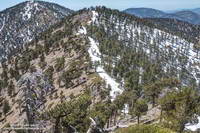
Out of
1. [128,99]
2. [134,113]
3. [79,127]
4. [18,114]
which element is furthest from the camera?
[18,114]

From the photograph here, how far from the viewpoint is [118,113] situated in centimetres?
Result: 13650

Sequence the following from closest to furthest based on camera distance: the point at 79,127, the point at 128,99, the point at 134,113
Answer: the point at 79,127
the point at 134,113
the point at 128,99

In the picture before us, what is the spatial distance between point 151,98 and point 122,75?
50.7 m

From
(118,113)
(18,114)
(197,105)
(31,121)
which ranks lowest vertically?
(18,114)

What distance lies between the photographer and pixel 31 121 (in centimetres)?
3519

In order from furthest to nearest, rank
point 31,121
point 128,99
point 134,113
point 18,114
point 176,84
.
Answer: point 18,114
point 176,84
point 128,99
point 134,113
point 31,121

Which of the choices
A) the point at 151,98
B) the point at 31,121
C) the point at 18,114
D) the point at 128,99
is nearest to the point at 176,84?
the point at 151,98

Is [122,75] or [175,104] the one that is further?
[122,75]

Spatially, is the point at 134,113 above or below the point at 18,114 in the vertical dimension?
above

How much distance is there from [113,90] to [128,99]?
25.9 m

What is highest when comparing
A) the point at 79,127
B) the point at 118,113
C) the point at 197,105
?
the point at 197,105

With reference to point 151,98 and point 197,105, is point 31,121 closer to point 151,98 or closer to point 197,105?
point 197,105

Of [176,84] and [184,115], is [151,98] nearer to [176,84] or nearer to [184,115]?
[176,84]

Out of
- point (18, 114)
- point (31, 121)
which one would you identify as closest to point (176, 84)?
point (18, 114)
